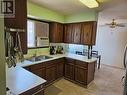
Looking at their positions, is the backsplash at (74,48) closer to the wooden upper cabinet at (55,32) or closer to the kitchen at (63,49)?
the kitchen at (63,49)

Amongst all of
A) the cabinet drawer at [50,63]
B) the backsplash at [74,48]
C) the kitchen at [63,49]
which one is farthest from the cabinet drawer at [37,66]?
the backsplash at [74,48]

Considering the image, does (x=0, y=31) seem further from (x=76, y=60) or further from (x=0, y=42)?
(x=76, y=60)

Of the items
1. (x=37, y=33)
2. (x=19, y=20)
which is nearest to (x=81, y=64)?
(x=37, y=33)

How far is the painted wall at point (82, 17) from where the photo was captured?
3391 millimetres

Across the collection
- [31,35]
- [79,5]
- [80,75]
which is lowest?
[80,75]

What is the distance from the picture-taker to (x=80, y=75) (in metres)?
3.29

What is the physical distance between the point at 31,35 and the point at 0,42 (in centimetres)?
292

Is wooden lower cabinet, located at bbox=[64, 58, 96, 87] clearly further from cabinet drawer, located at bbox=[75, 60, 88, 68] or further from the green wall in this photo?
the green wall

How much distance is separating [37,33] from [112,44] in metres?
4.08

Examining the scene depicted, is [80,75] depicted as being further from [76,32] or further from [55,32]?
[55,32]

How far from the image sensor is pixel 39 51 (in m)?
3.66

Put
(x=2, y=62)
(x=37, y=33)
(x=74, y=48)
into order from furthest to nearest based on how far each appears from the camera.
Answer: (x=74, y=48), (x=37, y=33), (x=2, y=62)

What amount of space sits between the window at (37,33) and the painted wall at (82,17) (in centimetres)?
92

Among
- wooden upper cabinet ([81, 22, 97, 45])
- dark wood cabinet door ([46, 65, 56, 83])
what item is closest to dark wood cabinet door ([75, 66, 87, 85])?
dark wood cabinet door ([46, 65, 56, 83])
